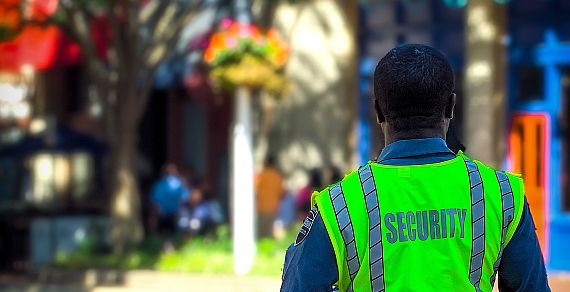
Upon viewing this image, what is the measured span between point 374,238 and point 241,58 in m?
11.3

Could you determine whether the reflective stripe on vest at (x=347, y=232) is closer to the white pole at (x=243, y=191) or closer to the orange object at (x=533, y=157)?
the white pole at (x=243, y=191)

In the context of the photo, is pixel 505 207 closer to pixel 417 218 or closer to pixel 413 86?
pixel 417 218

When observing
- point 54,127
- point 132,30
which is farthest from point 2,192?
point 132,30

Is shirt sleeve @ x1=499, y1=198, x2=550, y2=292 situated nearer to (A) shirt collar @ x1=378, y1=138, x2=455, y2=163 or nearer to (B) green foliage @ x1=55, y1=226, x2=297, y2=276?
(A) shirt collar @ x1=378, y1=138, x2=455, y2=163

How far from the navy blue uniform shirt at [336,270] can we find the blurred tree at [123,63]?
1281cm

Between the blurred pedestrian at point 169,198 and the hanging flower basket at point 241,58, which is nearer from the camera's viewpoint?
the hanging flower basket at point 241,58

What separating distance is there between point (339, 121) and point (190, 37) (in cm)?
273

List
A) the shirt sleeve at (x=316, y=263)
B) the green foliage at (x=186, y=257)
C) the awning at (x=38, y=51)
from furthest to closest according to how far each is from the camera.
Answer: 1. the awning at (x=38, y=51)
2. the green foliage at (x=186, y=257)
3. the shirt sleeve at (x=316, y=263)

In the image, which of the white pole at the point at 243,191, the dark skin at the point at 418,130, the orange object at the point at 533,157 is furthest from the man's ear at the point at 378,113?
the orange object at the point at 533,157

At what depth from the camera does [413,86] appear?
8.39 feet

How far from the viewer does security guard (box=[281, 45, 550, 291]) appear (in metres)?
2.49

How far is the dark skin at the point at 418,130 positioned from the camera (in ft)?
8.64

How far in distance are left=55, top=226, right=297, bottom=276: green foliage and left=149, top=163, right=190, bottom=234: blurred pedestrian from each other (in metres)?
1.72

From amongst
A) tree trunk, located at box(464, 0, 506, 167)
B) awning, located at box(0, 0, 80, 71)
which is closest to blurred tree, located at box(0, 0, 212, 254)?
awning, located at box(0, 0, 80, 71)
